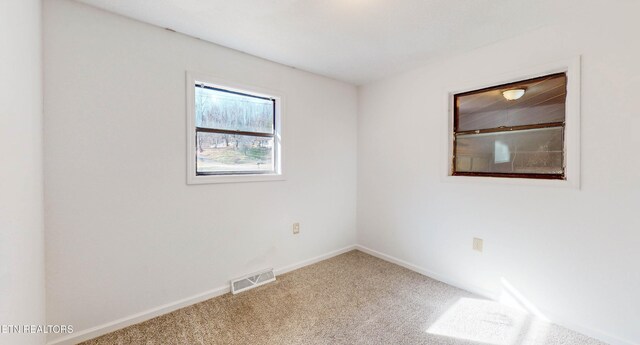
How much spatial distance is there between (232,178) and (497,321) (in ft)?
8.31

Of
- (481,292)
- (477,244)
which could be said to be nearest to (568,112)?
(477,244)

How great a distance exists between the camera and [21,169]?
3.67 feet

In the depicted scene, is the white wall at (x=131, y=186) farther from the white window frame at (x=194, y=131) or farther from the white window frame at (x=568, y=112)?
the white window frame at (x=568, y=112)

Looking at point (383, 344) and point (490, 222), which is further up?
point (490, 222)

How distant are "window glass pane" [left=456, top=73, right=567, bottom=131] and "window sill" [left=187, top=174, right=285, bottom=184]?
78.8 inches

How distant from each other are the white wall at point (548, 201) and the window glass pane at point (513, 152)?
172mm

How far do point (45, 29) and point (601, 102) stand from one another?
372 centimetres

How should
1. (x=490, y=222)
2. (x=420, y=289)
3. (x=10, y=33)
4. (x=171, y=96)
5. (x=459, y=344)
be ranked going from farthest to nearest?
(x=420, y=289) < (x=490, y=222) < (x=171, y=96) < (x=459, y=344) < (x=10, y=33)

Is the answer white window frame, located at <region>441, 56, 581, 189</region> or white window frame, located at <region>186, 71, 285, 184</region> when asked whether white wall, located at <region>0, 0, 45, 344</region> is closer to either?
white window frame, located at <region>186, 71, 285, 184</region>

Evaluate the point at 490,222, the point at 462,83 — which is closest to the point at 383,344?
the point at 490,222

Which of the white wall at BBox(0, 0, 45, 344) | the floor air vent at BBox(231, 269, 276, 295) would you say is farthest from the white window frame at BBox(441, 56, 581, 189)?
the white wall at BBox(0, 0, 45, 344)

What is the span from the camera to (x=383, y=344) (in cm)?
171

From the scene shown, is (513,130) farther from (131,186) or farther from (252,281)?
(131,186)

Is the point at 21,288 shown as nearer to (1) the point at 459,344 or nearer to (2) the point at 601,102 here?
(1) the point at 459,344
